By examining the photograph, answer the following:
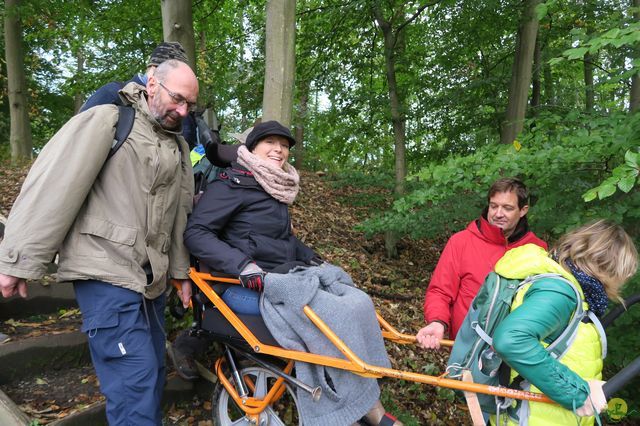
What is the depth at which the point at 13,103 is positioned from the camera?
35.2 feet

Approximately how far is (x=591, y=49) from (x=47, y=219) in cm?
296

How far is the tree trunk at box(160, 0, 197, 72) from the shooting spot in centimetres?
581

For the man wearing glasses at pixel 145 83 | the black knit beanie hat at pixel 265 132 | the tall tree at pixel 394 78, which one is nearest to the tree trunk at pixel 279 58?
the man wearing glasses at pixel 145 83

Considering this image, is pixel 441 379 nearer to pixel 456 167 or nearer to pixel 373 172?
pixel 456 167

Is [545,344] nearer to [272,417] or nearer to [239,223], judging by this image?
[239,223]

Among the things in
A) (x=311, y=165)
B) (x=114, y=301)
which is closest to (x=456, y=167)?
(x=114, y=301)

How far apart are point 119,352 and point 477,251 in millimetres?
2199

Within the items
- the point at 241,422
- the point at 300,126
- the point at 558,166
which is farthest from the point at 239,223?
the point at 300,126

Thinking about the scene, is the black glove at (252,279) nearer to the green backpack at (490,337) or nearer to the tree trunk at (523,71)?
the green backpack at (490,337)

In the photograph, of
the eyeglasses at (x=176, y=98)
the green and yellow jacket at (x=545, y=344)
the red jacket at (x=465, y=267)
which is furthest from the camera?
the red jacket at (x=465, y=267)

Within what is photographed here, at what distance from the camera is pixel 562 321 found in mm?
1773

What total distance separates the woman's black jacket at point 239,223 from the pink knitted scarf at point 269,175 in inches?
1.9

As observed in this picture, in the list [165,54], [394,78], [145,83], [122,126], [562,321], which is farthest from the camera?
[394,78]

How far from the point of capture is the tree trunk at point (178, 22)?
19.1 ft
